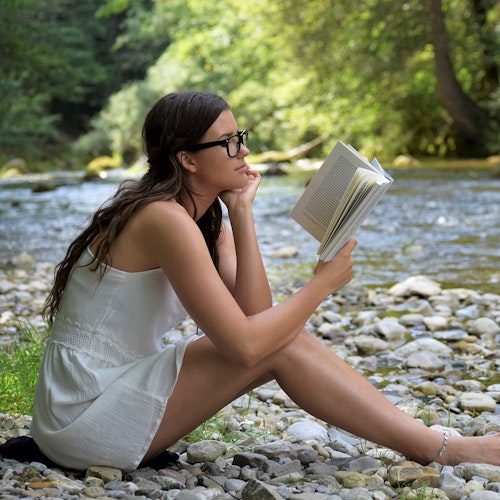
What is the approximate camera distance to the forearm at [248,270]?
8.29 feet

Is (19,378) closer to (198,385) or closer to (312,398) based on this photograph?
(198,385)

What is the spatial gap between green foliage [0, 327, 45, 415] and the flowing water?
928 millimetres

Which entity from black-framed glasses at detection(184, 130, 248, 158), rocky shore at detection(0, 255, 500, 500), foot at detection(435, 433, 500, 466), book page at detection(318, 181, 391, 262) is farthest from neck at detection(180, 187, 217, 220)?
foot at detection(435, 433, 500, 466)

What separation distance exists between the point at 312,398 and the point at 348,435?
0.62m

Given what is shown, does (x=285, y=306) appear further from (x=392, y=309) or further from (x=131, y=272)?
(x=392, y=309)

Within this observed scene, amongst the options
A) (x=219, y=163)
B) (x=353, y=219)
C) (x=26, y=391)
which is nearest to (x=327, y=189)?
(x=353, y=219)

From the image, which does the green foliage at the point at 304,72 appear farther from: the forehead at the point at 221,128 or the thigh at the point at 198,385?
the thigh at the point at 198,385

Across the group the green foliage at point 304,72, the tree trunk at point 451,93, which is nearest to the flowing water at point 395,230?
the green foliage at point 304,72

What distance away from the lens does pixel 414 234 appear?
864 cm

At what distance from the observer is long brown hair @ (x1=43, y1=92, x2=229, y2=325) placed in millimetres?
2477

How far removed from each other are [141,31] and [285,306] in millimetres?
29869

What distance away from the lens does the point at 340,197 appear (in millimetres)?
2521

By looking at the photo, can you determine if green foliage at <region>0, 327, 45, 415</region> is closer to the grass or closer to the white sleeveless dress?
the grass

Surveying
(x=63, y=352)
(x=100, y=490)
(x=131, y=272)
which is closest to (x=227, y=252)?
(x=131, y=272)
